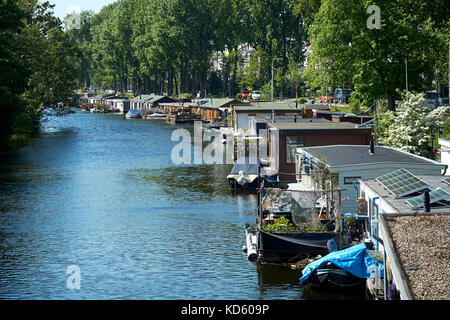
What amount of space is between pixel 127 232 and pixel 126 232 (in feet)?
0.25

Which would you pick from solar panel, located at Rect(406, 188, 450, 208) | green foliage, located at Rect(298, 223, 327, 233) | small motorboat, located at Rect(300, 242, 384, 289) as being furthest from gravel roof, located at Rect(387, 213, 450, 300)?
green foliage, located at Rect(298, 223, 327, 233)

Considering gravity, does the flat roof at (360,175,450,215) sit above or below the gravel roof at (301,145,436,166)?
below

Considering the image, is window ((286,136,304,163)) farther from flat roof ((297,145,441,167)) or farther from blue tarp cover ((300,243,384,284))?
blue tarp cover ((300,243,384,284))

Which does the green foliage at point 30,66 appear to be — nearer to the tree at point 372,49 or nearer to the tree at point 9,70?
the tree at point 9,70

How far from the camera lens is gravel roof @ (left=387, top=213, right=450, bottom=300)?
17.5 metres

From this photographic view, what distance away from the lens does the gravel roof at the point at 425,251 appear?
1753cm

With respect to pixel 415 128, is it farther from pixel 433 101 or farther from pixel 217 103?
pixel 217 103

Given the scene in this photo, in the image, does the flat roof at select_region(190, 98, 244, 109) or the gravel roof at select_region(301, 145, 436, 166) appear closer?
the gravel roof at select_region(301, 145, 436, 166)

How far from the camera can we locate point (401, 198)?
28047 millimetres

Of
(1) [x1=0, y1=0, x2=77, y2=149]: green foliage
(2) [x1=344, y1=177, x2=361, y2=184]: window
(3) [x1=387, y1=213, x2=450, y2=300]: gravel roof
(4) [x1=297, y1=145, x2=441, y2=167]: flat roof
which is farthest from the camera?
(1) [x1=0, y1=0, x2=77, y2=149]: green foliage

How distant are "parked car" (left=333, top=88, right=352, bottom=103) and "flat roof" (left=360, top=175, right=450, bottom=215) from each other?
82.5 m

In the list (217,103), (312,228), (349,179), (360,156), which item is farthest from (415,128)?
(217,103)
